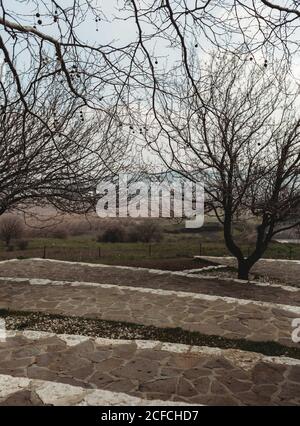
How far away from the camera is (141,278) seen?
11.2 metres

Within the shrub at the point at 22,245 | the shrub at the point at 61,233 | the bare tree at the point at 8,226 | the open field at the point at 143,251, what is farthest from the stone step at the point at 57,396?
the shrub at the point at 61,233

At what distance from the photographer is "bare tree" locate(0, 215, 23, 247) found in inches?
869

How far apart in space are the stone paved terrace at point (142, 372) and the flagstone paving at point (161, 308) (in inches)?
46.7

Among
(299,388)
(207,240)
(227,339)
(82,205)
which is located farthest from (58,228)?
(299,388)

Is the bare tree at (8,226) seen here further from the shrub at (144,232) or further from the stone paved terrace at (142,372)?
the stone paved terrace at (142,372)

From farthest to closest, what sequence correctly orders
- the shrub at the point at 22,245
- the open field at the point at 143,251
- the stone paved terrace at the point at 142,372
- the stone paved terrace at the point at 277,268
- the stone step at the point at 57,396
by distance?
the shrub at the point at 22,245 < the open field at the point at 143,251 < the stone paved terrace at the point at 277,268 < the stone paved terrace at the point at 142,372 < the stone step at the point at 57,396

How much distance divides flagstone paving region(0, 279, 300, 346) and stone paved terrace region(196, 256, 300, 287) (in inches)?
172

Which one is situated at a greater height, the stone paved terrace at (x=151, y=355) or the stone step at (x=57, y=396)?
the stone paved terrace at (x=151, y=355)

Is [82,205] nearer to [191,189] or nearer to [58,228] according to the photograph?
[191,189]

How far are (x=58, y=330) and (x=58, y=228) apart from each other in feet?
61.0

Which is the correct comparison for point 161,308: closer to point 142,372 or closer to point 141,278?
point 142,372

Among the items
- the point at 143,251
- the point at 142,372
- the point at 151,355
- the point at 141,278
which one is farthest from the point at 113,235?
the point at 142,372

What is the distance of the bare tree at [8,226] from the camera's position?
22.1 m

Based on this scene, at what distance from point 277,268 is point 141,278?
216 inches
